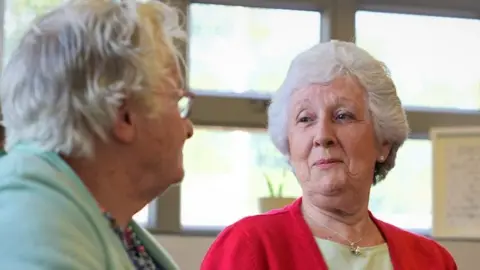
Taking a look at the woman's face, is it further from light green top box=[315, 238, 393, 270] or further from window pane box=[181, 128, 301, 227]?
window pane box=[181, 128, 301, 227]

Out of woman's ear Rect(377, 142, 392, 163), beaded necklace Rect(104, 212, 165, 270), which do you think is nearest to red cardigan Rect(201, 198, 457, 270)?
woman's ear Rect(377, 142, 392, 163)

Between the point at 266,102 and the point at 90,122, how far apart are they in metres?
1.66

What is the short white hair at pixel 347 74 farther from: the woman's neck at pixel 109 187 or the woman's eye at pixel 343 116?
the woman's neck at pixel 109 187

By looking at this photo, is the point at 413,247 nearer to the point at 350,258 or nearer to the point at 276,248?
the point at 350,258

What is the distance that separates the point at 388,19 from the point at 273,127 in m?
1.16

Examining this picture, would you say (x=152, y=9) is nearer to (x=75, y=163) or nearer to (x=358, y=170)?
(x=75, y=163)

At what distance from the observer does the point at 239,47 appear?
274 cm

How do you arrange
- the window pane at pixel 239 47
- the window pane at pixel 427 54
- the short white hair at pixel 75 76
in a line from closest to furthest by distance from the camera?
the short white hair at pixel 75 76
the window pane at pixel 239 47
the window pane at pixel 427 54

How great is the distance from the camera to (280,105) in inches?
74.2

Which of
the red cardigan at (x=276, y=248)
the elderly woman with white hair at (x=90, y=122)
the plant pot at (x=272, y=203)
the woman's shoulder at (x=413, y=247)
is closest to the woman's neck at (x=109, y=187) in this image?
the elderly woman with white hair at (x=90, y=122)

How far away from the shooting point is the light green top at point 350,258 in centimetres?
175

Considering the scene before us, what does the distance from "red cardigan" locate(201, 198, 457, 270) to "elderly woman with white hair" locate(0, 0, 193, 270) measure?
0.55 m

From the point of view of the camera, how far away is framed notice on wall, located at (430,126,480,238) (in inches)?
105

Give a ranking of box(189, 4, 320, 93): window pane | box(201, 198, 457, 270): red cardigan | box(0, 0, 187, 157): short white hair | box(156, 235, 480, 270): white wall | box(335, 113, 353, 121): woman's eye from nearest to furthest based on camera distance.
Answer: box(0, 0, 187, 157): short white hair → box(201, 198, 457, 270): red cardigan → box(335, 113, 353, 121): woman's eye → box(156, 235, 480, 270): white wall → box(189, 4, 320, 93): window pane
